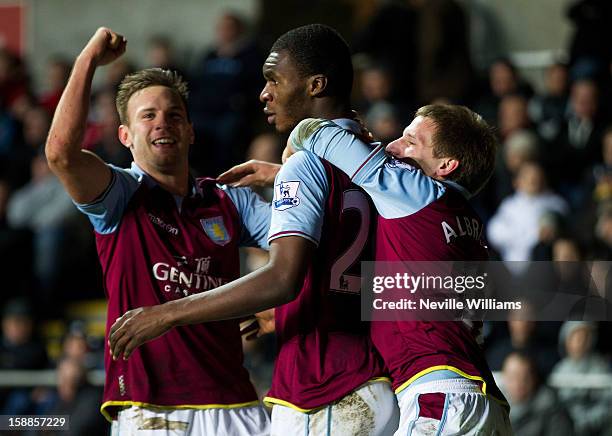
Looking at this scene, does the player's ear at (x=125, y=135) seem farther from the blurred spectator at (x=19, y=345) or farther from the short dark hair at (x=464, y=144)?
the blurred spectator at (x=19, y=345)

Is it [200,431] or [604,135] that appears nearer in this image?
[200,431]

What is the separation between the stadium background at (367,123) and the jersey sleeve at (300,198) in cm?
427

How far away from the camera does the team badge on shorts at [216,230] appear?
4832 millimetres

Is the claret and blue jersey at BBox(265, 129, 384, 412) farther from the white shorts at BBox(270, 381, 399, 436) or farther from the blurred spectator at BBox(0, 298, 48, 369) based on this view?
the blurred spectator at BBox(0, 298, 48, 369)

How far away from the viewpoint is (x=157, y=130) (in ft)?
15.9

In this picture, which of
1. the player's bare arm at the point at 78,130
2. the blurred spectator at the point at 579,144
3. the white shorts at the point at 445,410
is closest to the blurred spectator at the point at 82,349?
the blurred spectator at the point at 579,144

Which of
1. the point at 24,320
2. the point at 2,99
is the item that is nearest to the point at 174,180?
the point at 24,320

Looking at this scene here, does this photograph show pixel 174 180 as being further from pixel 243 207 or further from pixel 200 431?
pixel 200 431

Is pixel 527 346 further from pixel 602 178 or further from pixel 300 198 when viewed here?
pixel 300 198

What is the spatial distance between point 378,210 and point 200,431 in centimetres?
124

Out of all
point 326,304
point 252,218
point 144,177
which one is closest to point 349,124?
point 326,304

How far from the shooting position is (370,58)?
1188 cm

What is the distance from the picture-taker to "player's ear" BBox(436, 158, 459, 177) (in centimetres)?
414

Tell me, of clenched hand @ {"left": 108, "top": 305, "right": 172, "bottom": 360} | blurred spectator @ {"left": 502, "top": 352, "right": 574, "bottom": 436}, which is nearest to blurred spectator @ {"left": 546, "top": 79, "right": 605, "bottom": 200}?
blurred spectator @ {"left": 502, "top": 352, "right": 574, "bottom": 436}
